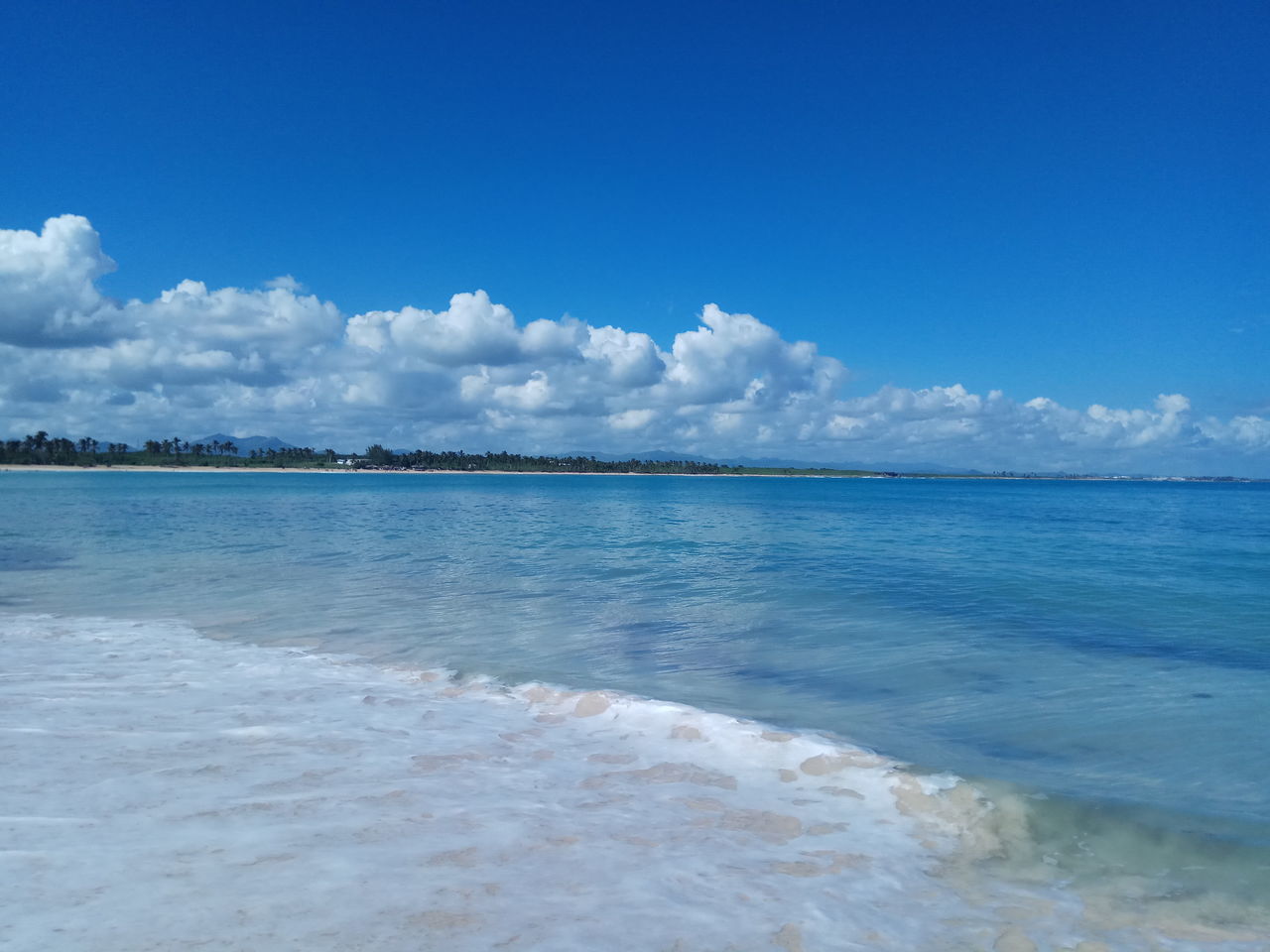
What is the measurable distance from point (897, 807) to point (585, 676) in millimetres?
5613

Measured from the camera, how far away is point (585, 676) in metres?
11.4

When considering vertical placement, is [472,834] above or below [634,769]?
above

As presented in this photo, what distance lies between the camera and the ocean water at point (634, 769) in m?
4.86

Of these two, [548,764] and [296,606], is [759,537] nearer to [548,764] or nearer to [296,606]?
[296,606]

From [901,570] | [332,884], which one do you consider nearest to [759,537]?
[901,570]

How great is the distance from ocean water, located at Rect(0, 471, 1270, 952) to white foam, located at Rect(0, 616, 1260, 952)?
3 centimetres

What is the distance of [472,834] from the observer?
227 inches

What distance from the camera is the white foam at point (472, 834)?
4590 millimetres

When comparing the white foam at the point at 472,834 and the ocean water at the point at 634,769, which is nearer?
the white foam at the point at 472,834

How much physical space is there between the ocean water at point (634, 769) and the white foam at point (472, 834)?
0.10 ft

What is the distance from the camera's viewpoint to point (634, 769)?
755 cm

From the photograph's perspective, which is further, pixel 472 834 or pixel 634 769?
pixel 634 769

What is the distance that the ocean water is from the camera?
4863 mm

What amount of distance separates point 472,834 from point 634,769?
7.20 feet
